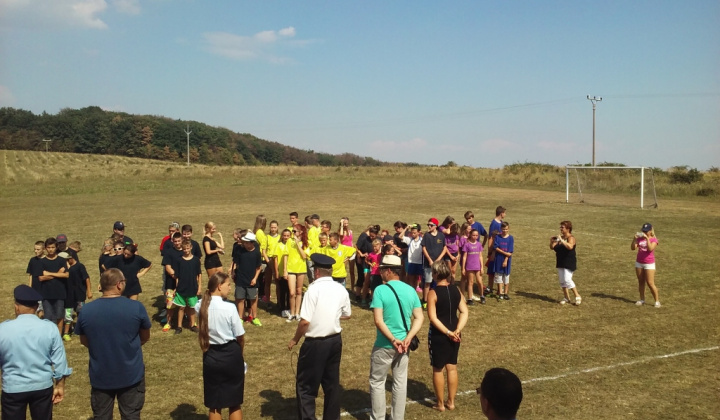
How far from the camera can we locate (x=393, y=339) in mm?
6438

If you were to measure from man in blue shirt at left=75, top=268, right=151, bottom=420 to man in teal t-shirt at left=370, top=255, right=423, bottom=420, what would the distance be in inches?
101

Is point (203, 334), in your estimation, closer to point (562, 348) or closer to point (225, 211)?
point (562, 348)

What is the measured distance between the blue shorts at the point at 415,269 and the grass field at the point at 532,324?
4.66 feet

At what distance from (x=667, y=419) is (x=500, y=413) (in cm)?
510

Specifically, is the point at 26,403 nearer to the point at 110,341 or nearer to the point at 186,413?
the point at 110,341

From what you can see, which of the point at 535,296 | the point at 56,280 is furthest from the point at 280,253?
the point at 535,296

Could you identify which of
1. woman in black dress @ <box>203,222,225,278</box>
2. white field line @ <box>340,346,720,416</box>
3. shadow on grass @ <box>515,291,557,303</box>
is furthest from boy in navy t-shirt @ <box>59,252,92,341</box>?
shadow on grass @ <box>515,291,557,303</box>

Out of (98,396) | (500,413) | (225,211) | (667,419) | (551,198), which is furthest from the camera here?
(551,198)

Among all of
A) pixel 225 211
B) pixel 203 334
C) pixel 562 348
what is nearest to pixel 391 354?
pixel 203 334

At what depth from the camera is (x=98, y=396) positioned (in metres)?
5.37

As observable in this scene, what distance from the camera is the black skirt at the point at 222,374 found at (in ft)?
19.3

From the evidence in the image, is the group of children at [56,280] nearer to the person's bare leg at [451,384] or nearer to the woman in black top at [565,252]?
the person's bare leg at [451,384]

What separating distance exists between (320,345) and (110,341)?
2130 mm

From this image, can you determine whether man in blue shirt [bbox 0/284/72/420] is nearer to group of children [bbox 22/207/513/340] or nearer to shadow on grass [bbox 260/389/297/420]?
shadow on grass [bbox 260/389/297/420]
